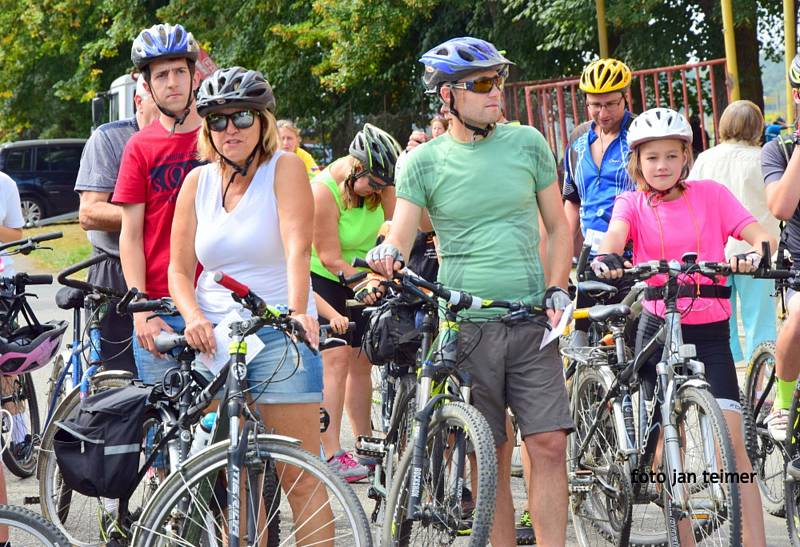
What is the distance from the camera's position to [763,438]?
242 inches

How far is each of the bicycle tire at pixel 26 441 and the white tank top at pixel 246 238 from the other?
10.5 ft

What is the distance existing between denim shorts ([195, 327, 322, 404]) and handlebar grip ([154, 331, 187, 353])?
25 centimetres

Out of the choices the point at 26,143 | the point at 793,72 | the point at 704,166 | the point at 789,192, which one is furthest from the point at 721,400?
the point at 26,143

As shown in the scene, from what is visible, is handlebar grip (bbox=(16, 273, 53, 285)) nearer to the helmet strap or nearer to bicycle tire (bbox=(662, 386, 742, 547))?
the helmet strap

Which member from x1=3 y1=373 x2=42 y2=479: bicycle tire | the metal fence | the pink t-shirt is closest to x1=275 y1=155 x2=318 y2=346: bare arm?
the pink t-shirt

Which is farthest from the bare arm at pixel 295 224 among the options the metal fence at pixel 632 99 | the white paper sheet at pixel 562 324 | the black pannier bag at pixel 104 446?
the metal fence at pixel 632 99

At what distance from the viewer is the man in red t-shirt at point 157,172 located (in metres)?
5.20

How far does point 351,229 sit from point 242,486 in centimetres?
317

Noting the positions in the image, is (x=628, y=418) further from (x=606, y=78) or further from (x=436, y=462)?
(x=606, y=78)

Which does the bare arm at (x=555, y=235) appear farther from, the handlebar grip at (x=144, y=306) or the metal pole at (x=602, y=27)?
the metal pole at (x=602, y=27)

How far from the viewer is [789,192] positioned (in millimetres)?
5590

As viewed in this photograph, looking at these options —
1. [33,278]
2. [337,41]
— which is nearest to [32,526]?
[33,278]

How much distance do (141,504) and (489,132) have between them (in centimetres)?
191

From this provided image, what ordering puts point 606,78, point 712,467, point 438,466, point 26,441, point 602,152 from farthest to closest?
point 26,441 → point 602,152 → point 606,78 → point 438,466 → point 712,467
